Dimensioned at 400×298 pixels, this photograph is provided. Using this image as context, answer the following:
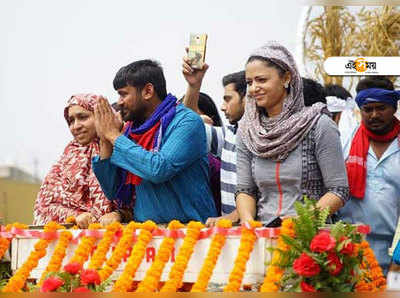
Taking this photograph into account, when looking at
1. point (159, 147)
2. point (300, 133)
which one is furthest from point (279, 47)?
point (159, 147)

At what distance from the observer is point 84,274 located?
3.67 metres

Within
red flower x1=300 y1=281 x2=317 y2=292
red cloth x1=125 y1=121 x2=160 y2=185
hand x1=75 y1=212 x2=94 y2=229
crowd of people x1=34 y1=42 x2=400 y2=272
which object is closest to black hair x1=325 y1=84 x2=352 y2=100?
crowd of people x1=34 y1=42 x2=400 y2=272

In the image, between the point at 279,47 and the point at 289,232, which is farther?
the point at 279,47

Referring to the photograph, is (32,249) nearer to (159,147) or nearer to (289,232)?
(159,147)

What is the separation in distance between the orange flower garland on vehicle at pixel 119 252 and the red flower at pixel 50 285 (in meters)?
0.23

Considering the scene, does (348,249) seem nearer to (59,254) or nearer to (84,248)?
(84,248)

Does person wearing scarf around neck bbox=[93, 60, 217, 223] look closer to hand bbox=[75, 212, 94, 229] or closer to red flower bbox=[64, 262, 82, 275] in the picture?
hand bbox=[75, 212, 94, 229]

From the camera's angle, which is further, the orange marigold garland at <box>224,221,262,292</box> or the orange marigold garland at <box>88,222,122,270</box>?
the orange marigold garland at <box>88,222,122,270</box>

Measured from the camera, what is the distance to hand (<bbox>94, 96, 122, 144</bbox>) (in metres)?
4.33

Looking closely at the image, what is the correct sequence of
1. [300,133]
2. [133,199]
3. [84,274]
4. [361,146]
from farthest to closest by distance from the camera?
[361,146] → [133,199] → [300,133] → [84,274]

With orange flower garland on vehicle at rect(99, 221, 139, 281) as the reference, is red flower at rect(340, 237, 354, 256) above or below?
above

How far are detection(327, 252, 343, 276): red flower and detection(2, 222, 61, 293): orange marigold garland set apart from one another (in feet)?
4.75

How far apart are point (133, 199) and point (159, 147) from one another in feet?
1.57

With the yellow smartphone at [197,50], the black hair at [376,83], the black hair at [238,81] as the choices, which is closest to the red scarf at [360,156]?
the black hair at [376,83]
